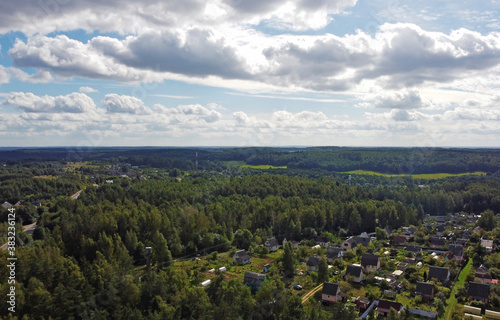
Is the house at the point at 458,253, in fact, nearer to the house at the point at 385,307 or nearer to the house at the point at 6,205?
the house at the point at 385,307

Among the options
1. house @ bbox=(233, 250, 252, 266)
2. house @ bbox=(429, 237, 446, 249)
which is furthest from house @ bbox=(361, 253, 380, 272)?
house @ bbox=(429, 237, 446, 249)

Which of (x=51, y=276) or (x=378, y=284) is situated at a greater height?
(x=51, y=276)

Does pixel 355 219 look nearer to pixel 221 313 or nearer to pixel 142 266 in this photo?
pixel 142 266

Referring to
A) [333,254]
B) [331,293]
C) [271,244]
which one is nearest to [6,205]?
[271,244]

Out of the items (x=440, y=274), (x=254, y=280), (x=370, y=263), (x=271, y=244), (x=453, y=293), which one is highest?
(x=254, y=280)

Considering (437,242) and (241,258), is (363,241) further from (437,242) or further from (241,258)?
(241,258)

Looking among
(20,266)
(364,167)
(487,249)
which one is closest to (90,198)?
(20,266)
